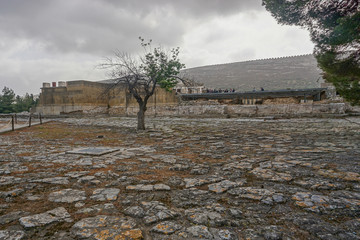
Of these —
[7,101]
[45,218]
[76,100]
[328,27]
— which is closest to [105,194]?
[45,218]

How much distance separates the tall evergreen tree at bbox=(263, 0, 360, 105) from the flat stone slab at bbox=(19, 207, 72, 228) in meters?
6.05

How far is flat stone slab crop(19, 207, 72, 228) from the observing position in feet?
5.77

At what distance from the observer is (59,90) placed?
837 inches

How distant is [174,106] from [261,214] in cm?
1628

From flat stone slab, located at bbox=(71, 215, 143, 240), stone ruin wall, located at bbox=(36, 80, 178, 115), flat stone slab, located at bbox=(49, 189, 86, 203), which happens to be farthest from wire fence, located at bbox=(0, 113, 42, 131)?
flat stone slab, located at bbox=(71, 215, 143, 240)

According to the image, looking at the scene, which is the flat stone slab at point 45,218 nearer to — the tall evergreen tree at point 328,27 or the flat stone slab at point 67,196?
the flat stone slab at point 67,196

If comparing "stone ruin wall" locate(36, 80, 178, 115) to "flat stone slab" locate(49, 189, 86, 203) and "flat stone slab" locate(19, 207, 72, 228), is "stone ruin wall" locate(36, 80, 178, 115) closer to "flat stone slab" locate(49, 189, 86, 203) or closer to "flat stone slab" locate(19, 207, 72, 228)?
"flat stone slab" locate(49, 189, 86, 203)

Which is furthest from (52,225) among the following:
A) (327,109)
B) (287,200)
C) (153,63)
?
(327,109)

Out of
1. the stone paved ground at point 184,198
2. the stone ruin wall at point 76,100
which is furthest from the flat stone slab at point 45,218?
the stone ruin wall at point 76,100

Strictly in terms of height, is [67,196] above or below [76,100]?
below

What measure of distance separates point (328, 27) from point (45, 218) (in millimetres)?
6987

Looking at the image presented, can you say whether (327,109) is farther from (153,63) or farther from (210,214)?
(210,214)

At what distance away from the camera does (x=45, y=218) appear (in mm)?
1839

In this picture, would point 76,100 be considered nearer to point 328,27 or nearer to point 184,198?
point 328,27
